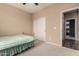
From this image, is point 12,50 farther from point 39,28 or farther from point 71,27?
point 71,27

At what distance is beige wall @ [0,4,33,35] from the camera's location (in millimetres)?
3926

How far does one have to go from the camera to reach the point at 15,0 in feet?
3.36

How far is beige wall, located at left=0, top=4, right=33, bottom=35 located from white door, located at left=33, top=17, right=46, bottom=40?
60 centimetres

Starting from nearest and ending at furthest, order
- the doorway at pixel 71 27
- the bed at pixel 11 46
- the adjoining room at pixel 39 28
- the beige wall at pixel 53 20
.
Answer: the bed at pixel 11 46, the adjoining room at pixel 39 28, the beige wall at pixel 53 20, the doorway at pixel 71 27

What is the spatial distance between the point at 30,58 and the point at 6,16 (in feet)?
12.3

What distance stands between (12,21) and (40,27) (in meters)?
1.96

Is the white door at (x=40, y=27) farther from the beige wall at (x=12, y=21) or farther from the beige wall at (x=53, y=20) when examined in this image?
the beige wall at (x=12, y=21)

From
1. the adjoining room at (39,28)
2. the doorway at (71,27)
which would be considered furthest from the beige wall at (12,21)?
the doorway at (71,27)

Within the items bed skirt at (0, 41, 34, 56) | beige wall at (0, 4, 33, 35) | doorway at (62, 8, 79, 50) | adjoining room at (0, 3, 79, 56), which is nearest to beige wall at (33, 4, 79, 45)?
adjoining room at (0, 3, 79, 56)

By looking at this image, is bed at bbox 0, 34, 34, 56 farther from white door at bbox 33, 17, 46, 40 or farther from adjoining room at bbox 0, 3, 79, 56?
white door at bbox 33, 17, 46, 40

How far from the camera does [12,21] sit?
4.39 metres

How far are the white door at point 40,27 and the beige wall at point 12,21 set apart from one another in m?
0.60

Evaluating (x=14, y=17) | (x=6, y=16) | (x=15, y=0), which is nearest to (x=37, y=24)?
(x=14, y=17)

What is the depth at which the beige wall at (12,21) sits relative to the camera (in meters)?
3.93
